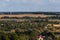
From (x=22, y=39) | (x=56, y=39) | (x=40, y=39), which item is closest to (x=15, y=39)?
(x=22, y=39)

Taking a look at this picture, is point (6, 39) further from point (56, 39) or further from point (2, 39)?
point (56, 39)

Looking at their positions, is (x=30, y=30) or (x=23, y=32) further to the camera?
(x=30, y=30)

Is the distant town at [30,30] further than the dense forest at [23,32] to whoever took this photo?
Yes

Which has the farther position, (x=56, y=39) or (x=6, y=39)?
(x=56, y=39)

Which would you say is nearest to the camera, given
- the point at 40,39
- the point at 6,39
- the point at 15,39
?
the point at 40,39

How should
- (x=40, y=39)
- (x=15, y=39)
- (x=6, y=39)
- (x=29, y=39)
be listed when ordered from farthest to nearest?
(x=29, y=39)
(x=15, y=39)
(x=6, y=39)
(x=40, y=39)

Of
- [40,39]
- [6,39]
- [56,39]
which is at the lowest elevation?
[56,39]

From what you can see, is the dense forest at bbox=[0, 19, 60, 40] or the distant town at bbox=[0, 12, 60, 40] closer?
the dense forest at bbox=[0, 19, 60, 40]

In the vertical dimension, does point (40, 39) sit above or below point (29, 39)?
above

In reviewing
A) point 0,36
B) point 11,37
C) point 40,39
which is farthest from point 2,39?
point 40,39
